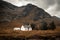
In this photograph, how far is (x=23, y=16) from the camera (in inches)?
273

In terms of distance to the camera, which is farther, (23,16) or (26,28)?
(23,16)

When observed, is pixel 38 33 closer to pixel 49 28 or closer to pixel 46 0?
pixel 49 28

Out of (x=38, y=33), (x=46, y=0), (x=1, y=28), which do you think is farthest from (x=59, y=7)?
(x=1, y=28)

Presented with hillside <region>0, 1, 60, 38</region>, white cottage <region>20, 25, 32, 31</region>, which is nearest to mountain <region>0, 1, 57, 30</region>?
hillside <region>0, 1, 60, 38</region>

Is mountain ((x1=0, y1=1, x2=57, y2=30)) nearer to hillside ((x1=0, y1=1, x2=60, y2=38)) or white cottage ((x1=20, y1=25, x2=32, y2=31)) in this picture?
hillside ((x1=0, y1=1, x2=60, y2=38))

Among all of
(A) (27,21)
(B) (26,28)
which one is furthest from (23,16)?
(B) (26,28)

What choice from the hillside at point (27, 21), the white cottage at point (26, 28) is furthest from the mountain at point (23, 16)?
the white cottage at point (26, 28)

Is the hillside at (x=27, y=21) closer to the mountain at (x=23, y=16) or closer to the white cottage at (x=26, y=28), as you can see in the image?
the mountain at (x=23, y=16)

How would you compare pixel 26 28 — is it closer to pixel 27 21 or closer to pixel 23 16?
pixel 27 21

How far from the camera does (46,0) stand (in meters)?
7.14

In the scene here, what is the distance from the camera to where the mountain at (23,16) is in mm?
6824

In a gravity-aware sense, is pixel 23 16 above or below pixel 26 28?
above

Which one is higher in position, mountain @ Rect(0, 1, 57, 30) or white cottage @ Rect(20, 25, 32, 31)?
mountain @ Rect(0, 1, 57, 30)

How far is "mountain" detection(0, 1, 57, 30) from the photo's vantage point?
6824 millimetres
